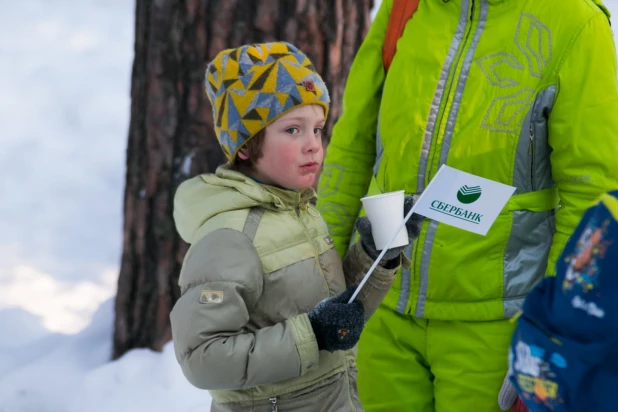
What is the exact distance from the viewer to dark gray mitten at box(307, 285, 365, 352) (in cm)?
160

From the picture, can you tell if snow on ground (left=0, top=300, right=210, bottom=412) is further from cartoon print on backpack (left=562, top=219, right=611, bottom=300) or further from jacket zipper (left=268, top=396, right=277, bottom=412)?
cartoon print on backpack (left=562, top=219, right=611, bottom=300)

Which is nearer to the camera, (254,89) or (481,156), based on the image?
(254,89)

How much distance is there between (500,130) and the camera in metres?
1.93

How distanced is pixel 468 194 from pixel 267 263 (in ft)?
→ 1.56

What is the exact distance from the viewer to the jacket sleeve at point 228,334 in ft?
5.18

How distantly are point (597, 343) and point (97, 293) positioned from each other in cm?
400

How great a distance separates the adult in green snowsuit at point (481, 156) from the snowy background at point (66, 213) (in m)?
1.50

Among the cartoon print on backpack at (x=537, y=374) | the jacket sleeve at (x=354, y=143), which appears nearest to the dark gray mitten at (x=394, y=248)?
the jacket sleeve at (x=354, y=143)

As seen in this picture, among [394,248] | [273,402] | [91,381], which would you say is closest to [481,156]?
[394,248]

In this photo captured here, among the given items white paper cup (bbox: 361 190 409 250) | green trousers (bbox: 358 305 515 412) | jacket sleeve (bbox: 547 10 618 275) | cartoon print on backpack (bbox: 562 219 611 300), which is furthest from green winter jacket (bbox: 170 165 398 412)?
cartoon print on backpack (bbox: 562 219 611 300)

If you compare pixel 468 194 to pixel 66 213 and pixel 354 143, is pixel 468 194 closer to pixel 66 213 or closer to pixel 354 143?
pixel 354 143

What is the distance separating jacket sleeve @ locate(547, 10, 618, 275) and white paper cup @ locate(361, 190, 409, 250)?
44cm

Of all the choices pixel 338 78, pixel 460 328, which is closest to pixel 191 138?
pixel 338 78

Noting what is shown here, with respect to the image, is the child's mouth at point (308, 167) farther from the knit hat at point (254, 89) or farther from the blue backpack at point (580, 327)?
the blue backpack at point (580, 327)
